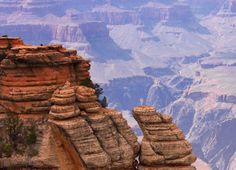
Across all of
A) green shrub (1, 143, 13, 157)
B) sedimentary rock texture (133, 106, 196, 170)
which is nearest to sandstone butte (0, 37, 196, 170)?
sedimentary rock texture (133, 106, 196, 170)

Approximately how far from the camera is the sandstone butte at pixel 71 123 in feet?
101

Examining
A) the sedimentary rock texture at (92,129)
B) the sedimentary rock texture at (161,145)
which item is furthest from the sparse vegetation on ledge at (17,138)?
the sedimentary rock texture at (161,145)

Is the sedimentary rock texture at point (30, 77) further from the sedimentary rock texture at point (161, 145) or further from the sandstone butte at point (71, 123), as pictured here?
the sedimentary rock texture at point (161, 145)

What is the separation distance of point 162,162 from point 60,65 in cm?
698

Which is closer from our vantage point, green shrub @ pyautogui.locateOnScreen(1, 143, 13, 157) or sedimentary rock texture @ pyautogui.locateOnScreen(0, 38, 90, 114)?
green shrub @ pyautogui.locateOnScreen(1, 143, 13, 157)

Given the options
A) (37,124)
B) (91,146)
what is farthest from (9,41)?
(91,146)

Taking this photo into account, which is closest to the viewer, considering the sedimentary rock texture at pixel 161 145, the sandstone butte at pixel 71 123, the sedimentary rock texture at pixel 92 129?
the sedimentary rock texture at pixel 92 129

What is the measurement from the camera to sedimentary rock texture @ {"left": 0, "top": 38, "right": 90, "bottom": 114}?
107ft

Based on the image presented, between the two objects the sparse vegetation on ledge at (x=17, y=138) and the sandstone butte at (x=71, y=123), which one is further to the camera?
the sparse vegetation on ledge at (x=17, y=138)

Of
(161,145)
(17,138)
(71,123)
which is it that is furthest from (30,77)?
(161,145)

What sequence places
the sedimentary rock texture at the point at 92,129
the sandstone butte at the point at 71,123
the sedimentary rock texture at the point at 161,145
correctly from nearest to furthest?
the sedimentary rock texture at the point at 92,129 → the sandstone butte at the point at 71,123 → the sedimentary rock texture at the point at 161,145

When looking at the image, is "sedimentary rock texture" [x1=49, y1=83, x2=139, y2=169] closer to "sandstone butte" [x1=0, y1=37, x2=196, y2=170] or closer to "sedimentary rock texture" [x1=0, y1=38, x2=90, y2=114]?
"sandstone butte" [x1=0, y1=37, x2=196, y2=170]

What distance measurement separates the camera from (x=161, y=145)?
33.2 meters

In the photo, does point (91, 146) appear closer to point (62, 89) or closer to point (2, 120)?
point (62, 89)
